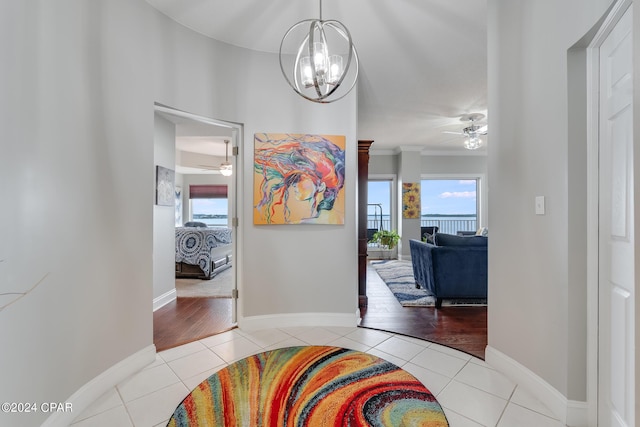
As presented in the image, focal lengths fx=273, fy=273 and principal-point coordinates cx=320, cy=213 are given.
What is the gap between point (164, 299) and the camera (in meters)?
3.43

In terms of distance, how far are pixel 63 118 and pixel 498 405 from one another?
2959 mm

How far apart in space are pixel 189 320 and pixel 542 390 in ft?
9.91

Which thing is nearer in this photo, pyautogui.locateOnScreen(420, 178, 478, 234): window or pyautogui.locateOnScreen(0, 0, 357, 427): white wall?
pyautogui.locateOnScreen(0, 0, 357, 427): white wall

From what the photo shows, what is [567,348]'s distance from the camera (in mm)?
1456

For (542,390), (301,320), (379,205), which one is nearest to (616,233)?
(542,390)

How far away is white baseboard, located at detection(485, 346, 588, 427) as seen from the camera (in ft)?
4.72

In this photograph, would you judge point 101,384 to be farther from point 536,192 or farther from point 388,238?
point 388,238

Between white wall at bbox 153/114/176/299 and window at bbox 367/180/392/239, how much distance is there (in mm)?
5045

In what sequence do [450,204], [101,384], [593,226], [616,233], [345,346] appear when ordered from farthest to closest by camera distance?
1. [450,204]
2. [345,346]
3. [101,384]
4. [593,226]
5. [616,233]

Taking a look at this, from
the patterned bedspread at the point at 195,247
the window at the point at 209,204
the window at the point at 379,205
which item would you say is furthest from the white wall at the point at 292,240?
the window at the point at 209,204

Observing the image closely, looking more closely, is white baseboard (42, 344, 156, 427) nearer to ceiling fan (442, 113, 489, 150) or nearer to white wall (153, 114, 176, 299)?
white wall (153, 114, 176, 299)

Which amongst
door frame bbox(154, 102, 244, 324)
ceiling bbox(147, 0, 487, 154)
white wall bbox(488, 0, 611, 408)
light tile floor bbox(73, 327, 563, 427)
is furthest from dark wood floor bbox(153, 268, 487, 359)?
ceiling bbox(147, 0, 487, 154)

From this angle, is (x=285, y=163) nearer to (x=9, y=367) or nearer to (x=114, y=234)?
(x=114, y=234)

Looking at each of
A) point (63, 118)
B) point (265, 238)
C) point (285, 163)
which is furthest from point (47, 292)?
point (285, 163)
